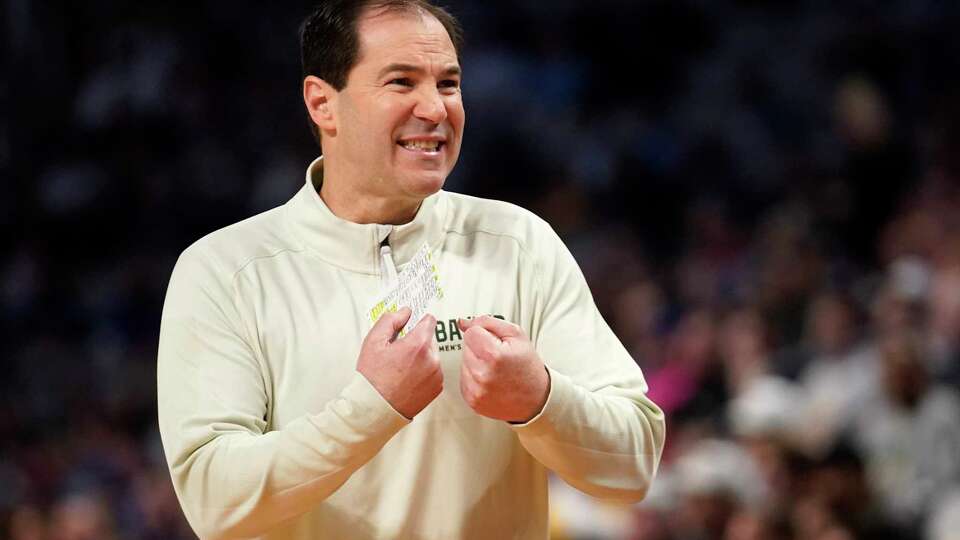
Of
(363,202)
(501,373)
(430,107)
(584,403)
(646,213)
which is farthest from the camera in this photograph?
(646,213)

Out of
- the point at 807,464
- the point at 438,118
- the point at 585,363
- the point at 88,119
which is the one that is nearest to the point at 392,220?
the point at 438,118

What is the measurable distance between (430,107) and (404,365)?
492 millimetres

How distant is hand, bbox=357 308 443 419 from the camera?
→ 2340 mm

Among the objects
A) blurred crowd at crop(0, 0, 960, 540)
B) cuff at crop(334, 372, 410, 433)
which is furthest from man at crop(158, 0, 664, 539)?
blurred crowd at crop(0, 0, 960, 540)

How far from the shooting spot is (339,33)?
266cm

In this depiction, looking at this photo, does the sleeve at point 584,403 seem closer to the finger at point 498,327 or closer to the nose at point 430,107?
the finger at point 498,327

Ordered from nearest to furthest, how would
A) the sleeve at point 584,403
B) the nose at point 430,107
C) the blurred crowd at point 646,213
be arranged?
the sleeve at point 584,403, the nose at point 430,107, the blurred crowd at point 646,213

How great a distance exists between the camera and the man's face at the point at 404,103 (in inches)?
102

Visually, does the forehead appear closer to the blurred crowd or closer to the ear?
Result: the ear

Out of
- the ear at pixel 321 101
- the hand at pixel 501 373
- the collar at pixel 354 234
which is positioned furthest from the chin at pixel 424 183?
the hand at pixel 501 373

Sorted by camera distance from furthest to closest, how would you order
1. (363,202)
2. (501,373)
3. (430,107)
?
(363,202), (430,107), (501,373)

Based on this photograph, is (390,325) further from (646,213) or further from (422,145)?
(646,213)

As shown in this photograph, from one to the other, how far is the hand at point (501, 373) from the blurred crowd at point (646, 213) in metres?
2.78

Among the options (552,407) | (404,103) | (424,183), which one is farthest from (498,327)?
(404,103)
